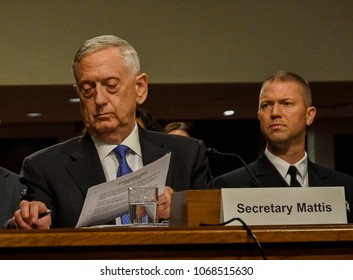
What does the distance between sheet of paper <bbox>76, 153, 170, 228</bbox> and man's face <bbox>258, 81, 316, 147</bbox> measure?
4.40 ft

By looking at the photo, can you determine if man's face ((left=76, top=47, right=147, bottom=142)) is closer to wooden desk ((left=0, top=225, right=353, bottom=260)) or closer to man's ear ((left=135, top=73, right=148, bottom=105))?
man's ear ((left=135, top=73, right=148, bottom=105))

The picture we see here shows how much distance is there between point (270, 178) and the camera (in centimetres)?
345

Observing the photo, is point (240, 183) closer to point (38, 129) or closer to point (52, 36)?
point (52, 36)

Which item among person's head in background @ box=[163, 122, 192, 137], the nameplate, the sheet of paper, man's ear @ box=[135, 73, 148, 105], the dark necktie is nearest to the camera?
the nameplate

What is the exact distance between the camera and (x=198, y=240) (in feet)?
5.60

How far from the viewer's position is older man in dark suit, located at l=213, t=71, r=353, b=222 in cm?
346

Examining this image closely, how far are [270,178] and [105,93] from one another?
1.02m

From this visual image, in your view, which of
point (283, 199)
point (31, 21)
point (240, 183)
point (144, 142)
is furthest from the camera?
point (31, 21)

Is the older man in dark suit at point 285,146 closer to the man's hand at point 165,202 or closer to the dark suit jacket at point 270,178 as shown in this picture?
the dark suit jacket at point 270,178

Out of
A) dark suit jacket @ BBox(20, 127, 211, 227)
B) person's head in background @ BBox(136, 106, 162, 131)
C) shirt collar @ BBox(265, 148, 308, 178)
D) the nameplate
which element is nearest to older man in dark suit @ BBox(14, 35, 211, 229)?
dark suit jacket @ BBox(20, 127, 211, 227)

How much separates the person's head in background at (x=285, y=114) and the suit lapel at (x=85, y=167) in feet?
3.44

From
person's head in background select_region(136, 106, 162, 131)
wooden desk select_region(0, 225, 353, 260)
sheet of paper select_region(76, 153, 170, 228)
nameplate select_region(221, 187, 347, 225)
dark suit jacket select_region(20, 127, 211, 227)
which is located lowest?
wooden desk select_region(0, 225, 353, 260)
